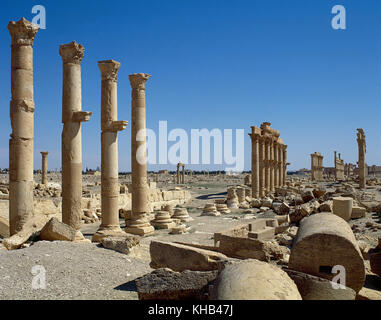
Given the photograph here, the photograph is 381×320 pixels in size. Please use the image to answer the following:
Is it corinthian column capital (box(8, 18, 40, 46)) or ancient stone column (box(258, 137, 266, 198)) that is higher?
corinthian column capital (box(8, 18, 40, 46))

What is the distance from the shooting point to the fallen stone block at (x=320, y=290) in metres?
4.80

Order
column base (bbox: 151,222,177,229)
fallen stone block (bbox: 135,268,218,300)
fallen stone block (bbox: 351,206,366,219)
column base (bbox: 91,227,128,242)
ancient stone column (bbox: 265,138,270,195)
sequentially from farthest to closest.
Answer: ancient stone column (bbox: 265,138,270,195) < column base (bbox: 151,222,177,229) < fallen stone block (bbox: 351,206,366,219) < column base (bbox: 91,227,128,242) < fallen stone block (bbox: 135,268,218,300)

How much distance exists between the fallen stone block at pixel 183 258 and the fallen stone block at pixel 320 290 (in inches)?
65.7

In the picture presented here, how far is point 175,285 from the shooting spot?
213 inches

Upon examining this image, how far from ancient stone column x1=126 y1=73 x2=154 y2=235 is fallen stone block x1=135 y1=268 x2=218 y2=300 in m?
9.38

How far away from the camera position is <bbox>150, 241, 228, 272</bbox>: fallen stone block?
6.62m

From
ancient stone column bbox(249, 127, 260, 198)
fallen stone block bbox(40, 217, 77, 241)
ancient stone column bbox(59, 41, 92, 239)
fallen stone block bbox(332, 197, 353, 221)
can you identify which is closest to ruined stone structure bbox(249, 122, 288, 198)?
ancient stone column bbox(249, 127, 260, 198)

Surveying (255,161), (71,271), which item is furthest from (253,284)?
(255,161)

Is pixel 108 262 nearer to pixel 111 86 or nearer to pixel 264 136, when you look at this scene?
pixel 111 86

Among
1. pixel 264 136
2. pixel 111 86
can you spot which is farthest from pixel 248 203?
pixel 111 86

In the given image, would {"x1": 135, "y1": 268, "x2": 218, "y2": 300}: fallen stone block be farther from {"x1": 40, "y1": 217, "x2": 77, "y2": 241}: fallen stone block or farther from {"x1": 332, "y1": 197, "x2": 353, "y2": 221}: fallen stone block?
{"x1": 332, "y1": 197, "x2": 353, "y2": 221}: fallen stone block

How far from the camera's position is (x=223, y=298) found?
3.85m

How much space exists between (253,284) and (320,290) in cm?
153
